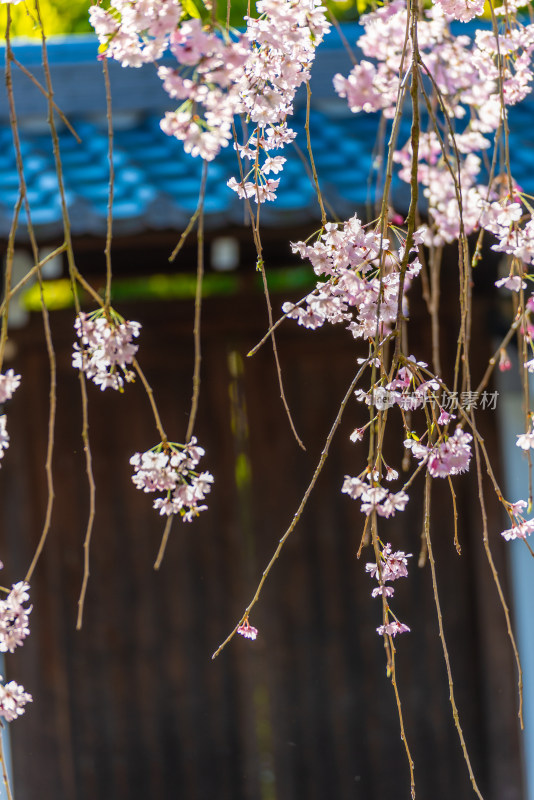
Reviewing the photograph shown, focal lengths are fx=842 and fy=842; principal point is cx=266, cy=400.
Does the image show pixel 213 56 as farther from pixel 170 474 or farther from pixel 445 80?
pixel 445 80

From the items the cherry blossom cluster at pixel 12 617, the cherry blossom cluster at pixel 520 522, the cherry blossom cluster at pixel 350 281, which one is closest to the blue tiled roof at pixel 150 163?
the cherry blossom cluster at pixel 350 281

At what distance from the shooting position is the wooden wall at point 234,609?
301 centimetres

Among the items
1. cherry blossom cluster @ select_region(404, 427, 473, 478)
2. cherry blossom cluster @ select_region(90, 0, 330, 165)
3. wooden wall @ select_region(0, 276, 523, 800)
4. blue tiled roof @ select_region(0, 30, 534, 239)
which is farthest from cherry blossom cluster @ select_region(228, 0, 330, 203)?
wooden wall @ select_region(0, 276, 523, 800)

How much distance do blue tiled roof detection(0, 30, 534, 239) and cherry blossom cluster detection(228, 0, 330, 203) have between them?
824 mm

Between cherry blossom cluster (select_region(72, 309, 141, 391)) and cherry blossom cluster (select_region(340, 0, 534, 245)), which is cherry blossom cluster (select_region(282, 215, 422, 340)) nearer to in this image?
cherry blossom cluster (select_region(72, 309, 141, 391))

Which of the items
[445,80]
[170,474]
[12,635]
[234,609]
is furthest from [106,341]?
[234,609]

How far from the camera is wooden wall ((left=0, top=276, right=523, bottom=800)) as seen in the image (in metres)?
3.01

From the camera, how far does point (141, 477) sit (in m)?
1.13

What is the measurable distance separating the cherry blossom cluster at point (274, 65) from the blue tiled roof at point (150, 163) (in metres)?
0.82

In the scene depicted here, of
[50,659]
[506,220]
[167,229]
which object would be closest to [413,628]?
[50,659]

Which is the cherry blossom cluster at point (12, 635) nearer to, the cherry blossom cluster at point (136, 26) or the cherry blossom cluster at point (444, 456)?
the cherry blossom cluster at point (444, 456)

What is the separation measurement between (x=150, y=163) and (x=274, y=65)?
4.17ft

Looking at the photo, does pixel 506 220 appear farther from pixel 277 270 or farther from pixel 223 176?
pixel 277 270

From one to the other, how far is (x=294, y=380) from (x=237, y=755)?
136 centimetres
